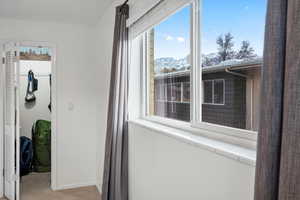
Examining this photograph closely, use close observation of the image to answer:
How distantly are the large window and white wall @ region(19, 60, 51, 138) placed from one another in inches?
132

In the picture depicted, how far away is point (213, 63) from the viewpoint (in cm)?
144

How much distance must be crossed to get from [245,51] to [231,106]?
11.6 inches

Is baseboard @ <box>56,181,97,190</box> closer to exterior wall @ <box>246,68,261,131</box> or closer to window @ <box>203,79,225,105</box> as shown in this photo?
window @ <box>203,79,225,105</box>

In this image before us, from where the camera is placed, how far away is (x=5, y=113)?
3270mm

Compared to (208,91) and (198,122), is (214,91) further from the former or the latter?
(198,122)

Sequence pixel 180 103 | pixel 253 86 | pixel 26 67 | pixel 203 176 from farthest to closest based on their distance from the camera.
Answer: pixel 26 67, pixel 180 103, pixel 203 176, pixel 253 86

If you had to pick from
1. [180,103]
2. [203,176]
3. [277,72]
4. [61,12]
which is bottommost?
[203,176]

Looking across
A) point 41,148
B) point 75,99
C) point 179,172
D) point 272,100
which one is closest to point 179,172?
point 179,172

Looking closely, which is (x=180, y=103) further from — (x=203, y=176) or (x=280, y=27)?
(x=280, y=27)

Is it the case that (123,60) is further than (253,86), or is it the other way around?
(123,60)

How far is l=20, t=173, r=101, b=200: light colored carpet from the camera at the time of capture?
324cm

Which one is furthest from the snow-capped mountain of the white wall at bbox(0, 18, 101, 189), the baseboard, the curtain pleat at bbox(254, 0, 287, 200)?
the baseboard

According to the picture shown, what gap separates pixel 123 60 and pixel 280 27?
5.53ft

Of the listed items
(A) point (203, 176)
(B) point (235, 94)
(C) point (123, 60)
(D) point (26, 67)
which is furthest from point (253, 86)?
(D) point (26, 67)
